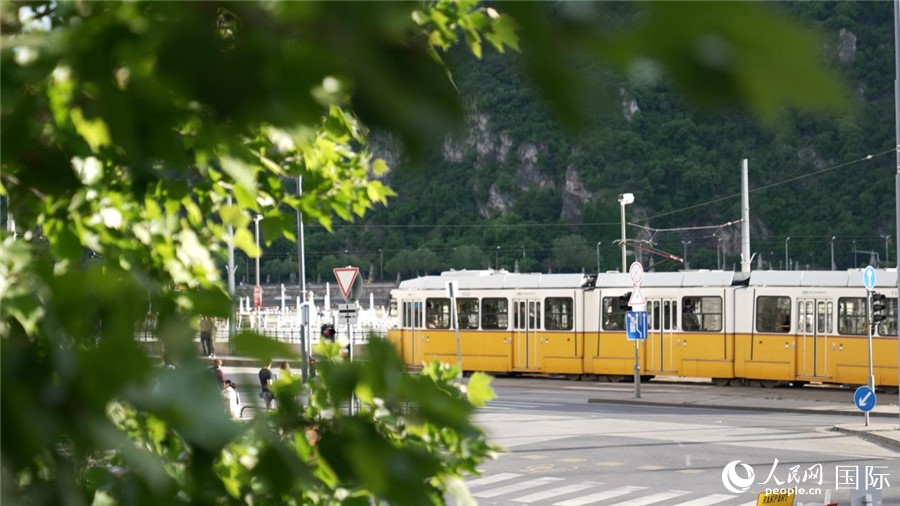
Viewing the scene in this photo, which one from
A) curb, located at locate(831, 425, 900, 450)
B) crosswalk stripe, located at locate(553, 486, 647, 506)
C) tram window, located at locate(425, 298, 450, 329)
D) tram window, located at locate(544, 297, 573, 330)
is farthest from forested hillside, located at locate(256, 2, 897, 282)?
curb, located at locate(831, 425, 900, 450)

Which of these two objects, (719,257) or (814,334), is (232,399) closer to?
(814,334)

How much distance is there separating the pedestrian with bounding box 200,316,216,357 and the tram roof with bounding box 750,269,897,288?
2732 cm

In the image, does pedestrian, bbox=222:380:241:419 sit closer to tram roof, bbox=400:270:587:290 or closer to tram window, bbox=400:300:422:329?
tram roof, bbox=400:270:587:290

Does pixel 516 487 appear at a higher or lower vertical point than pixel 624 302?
lower

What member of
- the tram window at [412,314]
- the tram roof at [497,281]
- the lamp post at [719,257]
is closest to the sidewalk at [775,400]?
the tram roof at [497,281]

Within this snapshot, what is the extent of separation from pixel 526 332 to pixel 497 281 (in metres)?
1.60

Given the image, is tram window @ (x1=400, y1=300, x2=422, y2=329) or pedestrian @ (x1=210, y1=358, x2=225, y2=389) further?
tram window @ (x1=400, y1=300, x2=422, y2=329)

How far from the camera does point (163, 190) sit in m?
2.64

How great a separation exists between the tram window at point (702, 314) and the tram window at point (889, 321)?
3.71 metres

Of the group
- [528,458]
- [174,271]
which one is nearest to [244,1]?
[174,271]

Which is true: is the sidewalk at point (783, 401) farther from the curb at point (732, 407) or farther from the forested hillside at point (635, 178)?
the forested hillside at point (635, 178)

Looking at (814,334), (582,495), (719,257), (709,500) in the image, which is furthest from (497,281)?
(719,257)

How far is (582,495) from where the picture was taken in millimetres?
15273

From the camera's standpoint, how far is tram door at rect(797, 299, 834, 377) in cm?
2772
